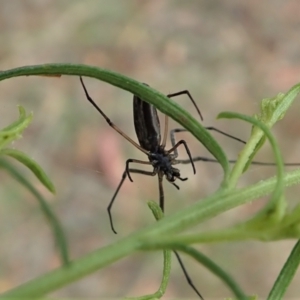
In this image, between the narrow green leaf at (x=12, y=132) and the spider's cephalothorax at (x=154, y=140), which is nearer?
the narrow green leaf at (x=12, y=132)

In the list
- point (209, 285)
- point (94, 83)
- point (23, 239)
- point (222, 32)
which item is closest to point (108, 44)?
point (94, 83)

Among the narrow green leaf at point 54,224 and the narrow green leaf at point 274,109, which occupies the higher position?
the narrow green leaf at point 274,109

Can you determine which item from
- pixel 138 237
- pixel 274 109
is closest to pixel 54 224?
pixel 138 237

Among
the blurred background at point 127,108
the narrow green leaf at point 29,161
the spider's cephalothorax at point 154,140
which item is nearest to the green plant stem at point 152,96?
the narrow green leaf at point 29,161

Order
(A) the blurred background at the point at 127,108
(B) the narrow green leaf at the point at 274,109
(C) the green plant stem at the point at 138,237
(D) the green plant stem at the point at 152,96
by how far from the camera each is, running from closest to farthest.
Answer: (C) the green plant stem at the point at 138,237 → (D) the green plant stem at the point at 152,96 → (B) the narrow green leaf at the point at 274,109 → (A) the blurred background at the point at 127,108

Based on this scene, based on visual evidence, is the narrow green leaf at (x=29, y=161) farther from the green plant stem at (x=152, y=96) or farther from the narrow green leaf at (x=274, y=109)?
the narrow green leaf at (x=274, y=109)

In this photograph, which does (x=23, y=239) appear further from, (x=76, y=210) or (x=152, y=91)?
(x=152, y=91)

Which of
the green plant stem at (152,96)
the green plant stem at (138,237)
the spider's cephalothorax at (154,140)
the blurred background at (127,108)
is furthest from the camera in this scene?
the blurred background at (127,108)

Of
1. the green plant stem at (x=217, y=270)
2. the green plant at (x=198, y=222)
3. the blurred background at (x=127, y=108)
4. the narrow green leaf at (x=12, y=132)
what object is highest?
the blurred background at (x=127, y=108)
